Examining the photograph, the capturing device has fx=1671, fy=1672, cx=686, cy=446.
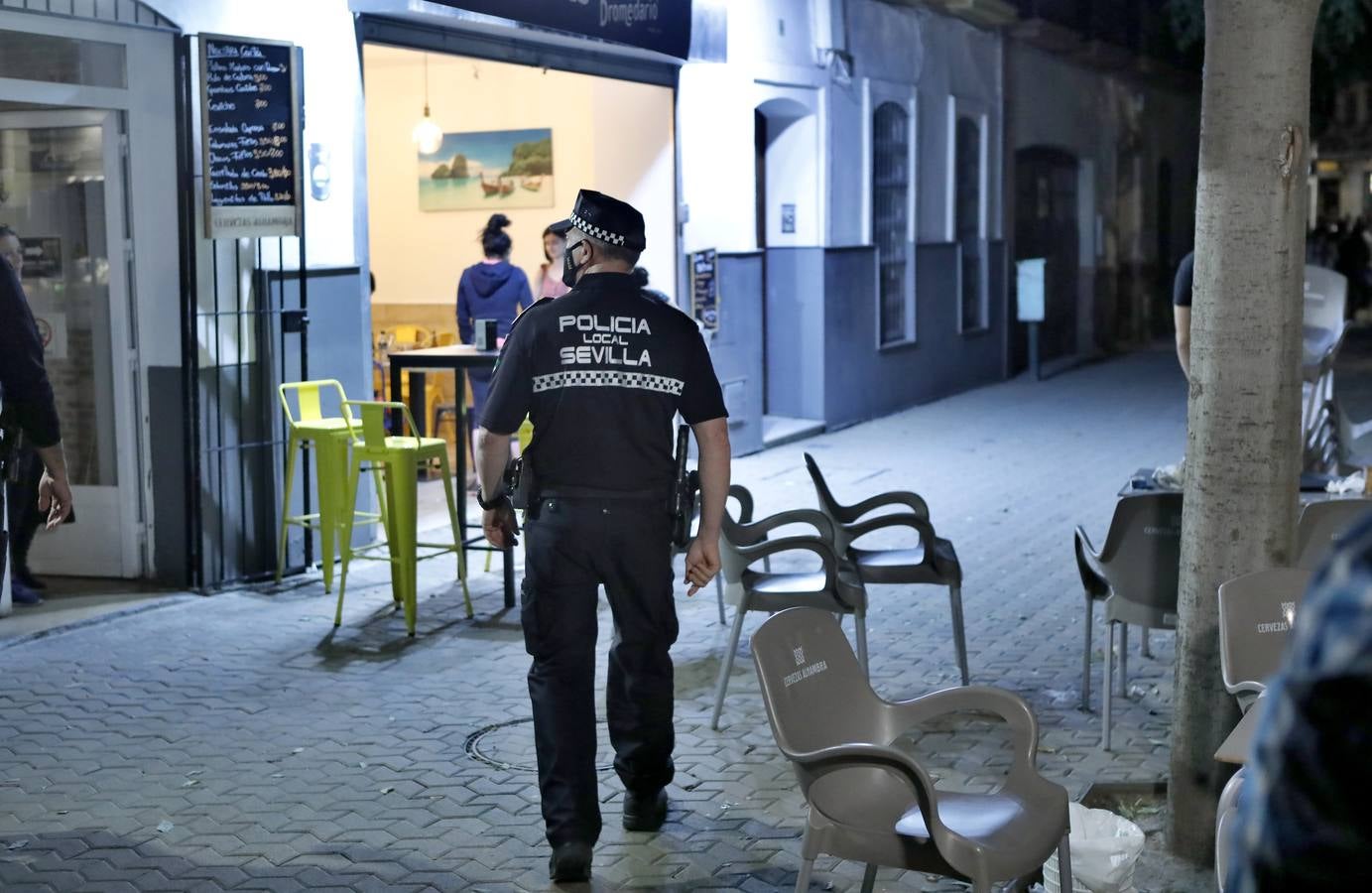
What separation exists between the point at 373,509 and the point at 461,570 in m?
1.95

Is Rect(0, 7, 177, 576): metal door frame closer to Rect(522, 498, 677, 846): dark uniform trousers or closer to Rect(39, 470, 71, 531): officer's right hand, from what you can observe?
Rect(39, 470, 71, 531): officer's right hand

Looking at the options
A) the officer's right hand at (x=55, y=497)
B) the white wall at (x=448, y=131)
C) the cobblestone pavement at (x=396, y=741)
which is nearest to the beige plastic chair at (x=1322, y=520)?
the cobblestone pavement at (x=396, y=741)

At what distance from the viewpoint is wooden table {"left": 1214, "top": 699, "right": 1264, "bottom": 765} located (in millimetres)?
3717

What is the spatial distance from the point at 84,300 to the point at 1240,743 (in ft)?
22.4

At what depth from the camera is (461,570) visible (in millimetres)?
8273

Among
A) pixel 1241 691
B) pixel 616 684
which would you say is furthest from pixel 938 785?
pixel 1241 691

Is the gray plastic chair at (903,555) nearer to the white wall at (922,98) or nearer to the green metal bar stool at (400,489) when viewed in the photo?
the green metal bar stool at (400,489)

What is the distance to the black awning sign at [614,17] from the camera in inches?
404

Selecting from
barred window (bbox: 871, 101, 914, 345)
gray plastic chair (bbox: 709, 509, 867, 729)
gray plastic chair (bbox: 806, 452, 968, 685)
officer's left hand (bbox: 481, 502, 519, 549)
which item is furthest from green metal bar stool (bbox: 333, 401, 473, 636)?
barred window (bbox: 871, 101, 914, 345)

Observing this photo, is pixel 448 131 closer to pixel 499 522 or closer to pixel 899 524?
pixel 899 524

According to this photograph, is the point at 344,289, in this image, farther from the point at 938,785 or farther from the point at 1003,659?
the point at 938,785

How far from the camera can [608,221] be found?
4887 mm

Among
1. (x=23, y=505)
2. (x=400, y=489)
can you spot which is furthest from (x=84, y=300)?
(x=400, y=489)

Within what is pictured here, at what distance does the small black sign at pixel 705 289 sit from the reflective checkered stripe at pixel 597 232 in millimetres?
8388
